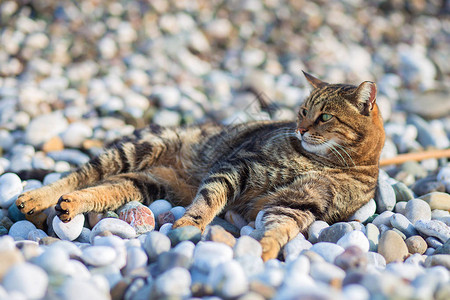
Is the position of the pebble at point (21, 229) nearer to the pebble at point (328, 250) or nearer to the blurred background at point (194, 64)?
the blurred background at point (194, 64)

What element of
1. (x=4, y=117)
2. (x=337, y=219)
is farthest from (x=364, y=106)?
(x=4, y=117)

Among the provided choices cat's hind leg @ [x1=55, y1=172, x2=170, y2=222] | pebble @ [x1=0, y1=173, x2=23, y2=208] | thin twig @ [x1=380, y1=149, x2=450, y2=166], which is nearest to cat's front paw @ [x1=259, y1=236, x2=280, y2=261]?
cat's hind leg @ [x1=55, y1=172, x2=170, y2=222]

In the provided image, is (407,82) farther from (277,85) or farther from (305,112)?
(305,112)

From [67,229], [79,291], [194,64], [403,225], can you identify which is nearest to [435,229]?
[403,225]

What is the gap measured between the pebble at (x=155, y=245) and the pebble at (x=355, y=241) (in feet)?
2.64

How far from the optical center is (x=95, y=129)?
13.1 ft

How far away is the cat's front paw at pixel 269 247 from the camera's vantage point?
74.4 inches

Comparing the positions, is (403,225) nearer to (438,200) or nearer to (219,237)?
(438,200)

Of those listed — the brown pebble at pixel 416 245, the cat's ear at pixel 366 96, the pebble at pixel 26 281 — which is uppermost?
the cat's ear at pixel 366 96

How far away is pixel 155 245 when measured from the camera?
5.93ft

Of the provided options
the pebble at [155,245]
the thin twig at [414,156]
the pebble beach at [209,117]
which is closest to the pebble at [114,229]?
the pebble beach at [209,117]

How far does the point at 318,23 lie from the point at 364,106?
4854 mm

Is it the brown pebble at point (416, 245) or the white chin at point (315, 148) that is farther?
the white chin at point (315, 148)

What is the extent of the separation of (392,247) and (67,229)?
159 centimetres
